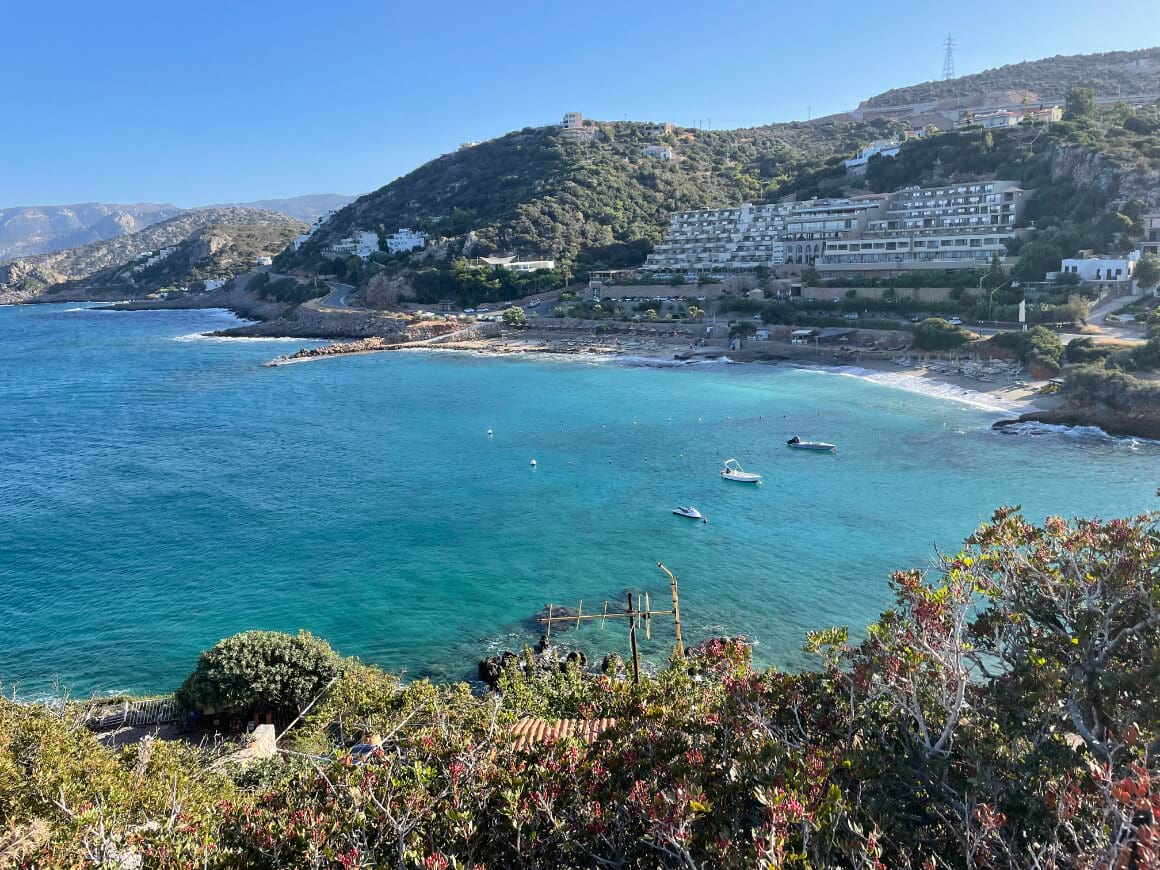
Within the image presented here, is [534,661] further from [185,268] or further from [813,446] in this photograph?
[185,268]

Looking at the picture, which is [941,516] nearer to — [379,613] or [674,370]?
[379,613]

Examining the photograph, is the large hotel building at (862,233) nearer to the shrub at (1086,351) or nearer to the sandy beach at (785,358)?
the sandy beach at (785,358)

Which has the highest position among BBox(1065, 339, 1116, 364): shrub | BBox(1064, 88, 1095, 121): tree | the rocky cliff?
BBox(1064, 88, 1095, 121): tree

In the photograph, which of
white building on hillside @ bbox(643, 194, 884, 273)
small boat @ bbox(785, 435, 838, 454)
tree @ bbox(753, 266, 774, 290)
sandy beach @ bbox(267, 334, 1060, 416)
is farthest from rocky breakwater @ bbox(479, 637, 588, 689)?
white building on hillside @ bbox(643, 194, 884, 273)

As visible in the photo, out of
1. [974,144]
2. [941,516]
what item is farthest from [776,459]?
[974,144]

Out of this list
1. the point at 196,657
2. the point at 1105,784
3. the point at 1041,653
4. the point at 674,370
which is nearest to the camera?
the point at 1105,784

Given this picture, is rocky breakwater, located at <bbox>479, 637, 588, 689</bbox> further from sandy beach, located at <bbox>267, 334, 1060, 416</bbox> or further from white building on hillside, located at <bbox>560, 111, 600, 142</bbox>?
white building on hillside, located at <bbox>560, 111, 600, 142</bbox>
